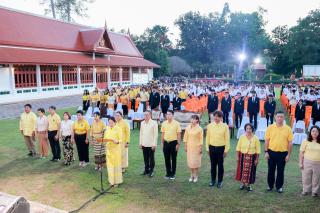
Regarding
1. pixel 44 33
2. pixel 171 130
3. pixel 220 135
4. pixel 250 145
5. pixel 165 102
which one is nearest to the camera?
pixel 250 145

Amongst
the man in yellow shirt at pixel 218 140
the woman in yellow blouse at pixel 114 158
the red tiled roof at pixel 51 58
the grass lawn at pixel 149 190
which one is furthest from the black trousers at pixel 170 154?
the red tiled roof at pixel 51 58

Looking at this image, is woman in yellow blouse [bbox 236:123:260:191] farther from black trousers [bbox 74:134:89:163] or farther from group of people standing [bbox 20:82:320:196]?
black trousers [bbox 74:134:89:163]

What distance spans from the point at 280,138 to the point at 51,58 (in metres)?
21.8

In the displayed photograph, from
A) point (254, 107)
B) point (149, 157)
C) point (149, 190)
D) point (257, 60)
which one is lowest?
point (149, 190)

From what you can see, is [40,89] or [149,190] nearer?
[149,190]

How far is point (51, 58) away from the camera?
950 inches

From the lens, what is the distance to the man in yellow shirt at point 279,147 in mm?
6090

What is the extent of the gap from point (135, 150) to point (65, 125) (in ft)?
8.26

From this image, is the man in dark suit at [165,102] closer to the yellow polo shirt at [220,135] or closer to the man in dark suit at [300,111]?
the man in dark suit at [300,111]

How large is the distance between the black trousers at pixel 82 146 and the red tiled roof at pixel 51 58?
14.4 meters

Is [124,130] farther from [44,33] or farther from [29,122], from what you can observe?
[44,33]

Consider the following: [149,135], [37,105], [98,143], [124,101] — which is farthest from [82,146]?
[37,105]

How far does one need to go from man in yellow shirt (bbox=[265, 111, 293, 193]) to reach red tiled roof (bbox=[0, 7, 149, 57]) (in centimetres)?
2134

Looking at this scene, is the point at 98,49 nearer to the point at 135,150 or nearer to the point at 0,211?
Answer: the point at 135,150
